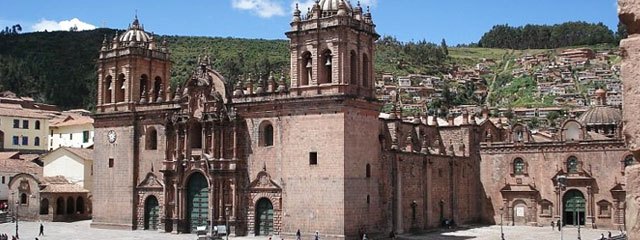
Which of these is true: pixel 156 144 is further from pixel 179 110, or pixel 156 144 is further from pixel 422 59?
pixel 422 59

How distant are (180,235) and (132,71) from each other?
10.7m

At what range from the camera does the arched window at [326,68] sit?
113ft

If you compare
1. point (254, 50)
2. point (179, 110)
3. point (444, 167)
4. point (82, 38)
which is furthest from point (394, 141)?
point (82, 38)

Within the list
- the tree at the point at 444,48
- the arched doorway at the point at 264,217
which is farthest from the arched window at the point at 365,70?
the tree at the point at 444,48

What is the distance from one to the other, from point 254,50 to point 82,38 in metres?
31.2

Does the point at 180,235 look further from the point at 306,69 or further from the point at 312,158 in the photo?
the point at 306,69

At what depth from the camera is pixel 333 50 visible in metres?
33.8

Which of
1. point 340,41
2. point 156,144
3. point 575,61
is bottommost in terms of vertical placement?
point 156,144

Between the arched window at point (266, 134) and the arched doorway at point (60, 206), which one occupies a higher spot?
the arched window at point (266, 134)

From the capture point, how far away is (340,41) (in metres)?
33.6

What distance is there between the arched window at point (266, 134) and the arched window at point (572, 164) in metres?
22.2

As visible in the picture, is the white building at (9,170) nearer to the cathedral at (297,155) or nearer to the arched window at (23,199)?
the arched window at (23,199)

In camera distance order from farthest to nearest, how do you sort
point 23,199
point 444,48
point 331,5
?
point 444,48
point 23,199
point 331,5

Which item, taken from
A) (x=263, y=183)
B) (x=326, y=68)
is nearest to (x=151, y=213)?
(x=263, y=183)
